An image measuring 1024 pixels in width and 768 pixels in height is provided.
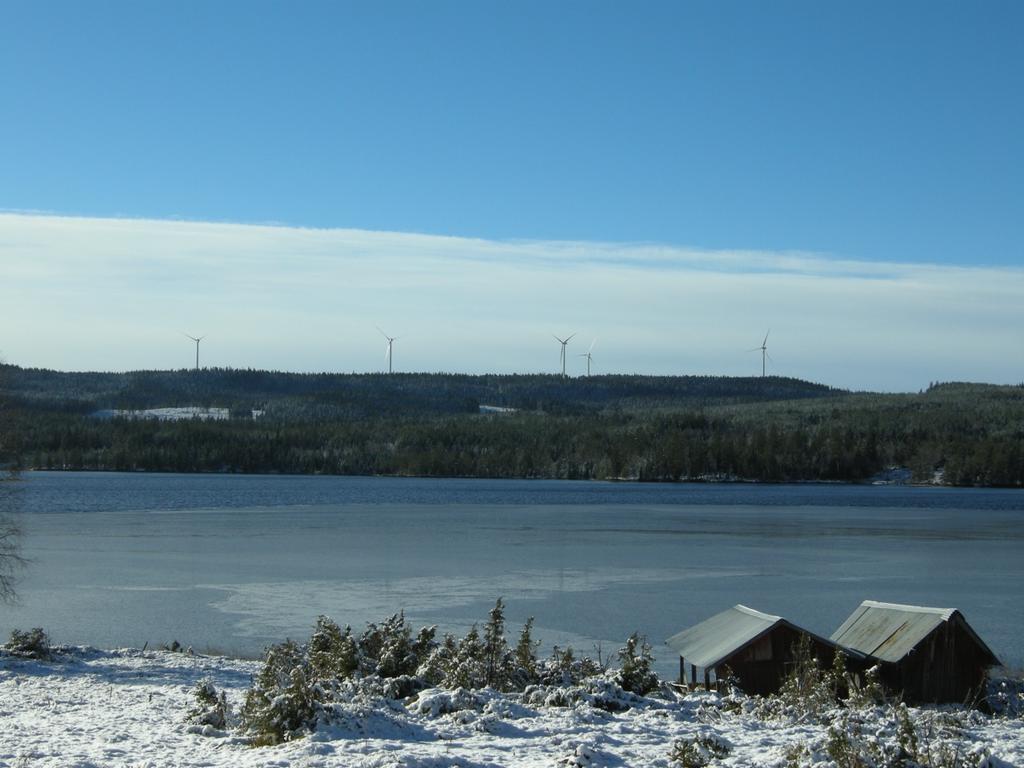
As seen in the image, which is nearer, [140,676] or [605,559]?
[140,676]

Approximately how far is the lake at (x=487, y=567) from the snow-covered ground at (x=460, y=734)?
965cm

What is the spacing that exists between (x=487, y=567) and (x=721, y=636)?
23.3m

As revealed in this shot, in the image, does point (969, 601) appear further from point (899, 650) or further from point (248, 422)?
point (248, 422)

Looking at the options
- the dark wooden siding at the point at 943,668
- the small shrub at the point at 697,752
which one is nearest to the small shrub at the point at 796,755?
the small shrub at the point at 697,752

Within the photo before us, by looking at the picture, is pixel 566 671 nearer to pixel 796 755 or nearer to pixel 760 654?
pixel 760 654

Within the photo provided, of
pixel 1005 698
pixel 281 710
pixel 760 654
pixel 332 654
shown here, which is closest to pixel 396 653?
pixel 332 654

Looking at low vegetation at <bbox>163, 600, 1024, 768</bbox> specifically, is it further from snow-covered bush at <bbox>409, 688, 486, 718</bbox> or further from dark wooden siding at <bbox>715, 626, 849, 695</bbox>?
dark wooden siding at <bbox>715, 626, 849, 695</bbox>

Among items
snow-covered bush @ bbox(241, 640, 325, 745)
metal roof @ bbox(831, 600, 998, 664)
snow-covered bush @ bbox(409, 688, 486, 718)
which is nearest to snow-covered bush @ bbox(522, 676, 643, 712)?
snow-covered bush @ bbox(409, 688, 486, 718)

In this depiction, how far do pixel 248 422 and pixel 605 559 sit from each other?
6281 inches

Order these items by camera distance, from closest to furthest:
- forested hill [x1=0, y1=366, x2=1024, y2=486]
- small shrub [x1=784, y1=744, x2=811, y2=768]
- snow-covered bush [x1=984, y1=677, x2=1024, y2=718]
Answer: small shrub [x1=784, y1=744, x2=811, y2=768], snow-covered bush [x1=984, y1=677, x2=1024, y2=718], forested hill [x1=0, y1=366, x2=1024, y2=486]

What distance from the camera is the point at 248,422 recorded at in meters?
200

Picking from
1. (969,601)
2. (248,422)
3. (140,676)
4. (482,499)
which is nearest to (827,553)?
(969,601)

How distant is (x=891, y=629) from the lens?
21.1m

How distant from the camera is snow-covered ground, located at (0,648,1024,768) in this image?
11.0 meters
